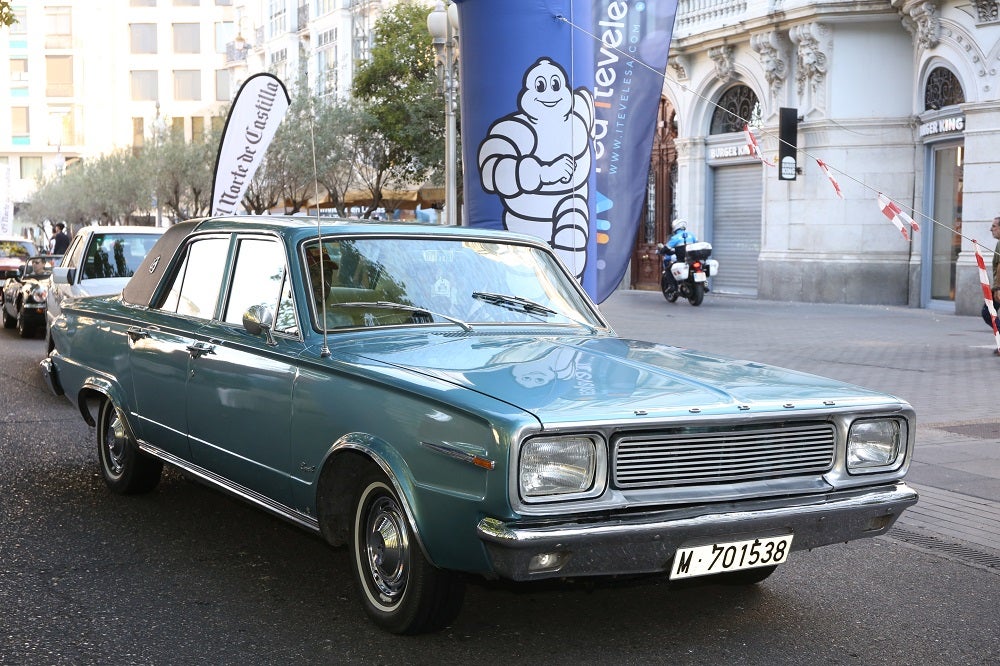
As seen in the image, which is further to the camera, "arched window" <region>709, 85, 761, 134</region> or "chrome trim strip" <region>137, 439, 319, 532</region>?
"arched window" <region>709, 85, 761, 134</region>

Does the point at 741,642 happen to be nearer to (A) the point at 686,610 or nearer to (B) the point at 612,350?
(A) the point at 686,610

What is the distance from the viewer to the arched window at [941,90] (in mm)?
22094

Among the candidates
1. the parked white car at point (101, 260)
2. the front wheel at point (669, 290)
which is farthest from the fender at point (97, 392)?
the front wheel at point (669, 290)

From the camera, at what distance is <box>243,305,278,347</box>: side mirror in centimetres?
520

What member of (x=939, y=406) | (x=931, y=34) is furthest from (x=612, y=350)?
(x=931, y=34)

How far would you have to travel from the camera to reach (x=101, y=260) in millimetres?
13109

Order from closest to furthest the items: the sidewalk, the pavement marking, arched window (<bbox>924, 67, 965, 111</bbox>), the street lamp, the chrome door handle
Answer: the chrome door handle < the pavement marking < the sidewalk < the street lamp < arched window (<bbox>924, 67, 965, 111</bbox>)

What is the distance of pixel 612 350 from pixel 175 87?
303 feet

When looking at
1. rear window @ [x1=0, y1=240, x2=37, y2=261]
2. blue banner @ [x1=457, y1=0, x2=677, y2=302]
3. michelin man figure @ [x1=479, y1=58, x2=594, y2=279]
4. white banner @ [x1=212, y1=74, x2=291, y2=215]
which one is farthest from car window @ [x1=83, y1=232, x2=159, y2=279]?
rear window @ [x1=0, y1=240, x2=37, y2=261]

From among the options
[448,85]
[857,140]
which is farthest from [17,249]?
[857,140]

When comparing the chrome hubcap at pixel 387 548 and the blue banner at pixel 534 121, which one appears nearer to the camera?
the chrome hubcap at pixel 387 548

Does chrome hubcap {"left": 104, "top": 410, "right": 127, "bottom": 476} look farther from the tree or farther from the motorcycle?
the tree

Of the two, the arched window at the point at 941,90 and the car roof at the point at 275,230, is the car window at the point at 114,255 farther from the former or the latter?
the arched window at the point at 941,90

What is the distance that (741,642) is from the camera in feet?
14.6
